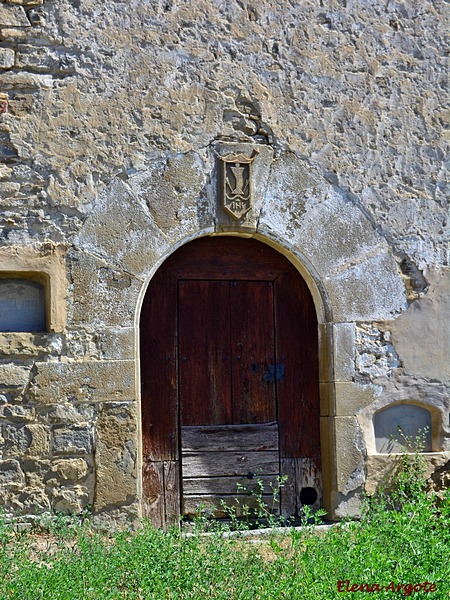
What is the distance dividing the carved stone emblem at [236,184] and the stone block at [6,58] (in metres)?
1.35

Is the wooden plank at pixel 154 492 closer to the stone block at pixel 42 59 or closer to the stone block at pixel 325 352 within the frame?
the stone block at pixel 325 352

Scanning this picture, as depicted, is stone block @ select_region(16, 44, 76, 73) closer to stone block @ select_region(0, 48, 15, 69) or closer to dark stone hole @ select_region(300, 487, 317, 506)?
stone block @ select_region(0, 48, 15, 69)

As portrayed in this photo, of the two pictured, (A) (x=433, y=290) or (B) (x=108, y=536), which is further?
(A) (x=433, y=290)

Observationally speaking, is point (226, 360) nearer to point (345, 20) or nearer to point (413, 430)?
point (413, 430)

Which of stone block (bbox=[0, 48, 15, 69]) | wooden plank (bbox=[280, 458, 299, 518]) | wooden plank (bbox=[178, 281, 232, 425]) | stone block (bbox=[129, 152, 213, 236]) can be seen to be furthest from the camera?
wooden plank (bbox=[280, 458, 299, 518])

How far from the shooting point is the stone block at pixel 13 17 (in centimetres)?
503

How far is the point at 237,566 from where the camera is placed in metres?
4.20

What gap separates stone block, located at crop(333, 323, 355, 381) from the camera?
5426 mm

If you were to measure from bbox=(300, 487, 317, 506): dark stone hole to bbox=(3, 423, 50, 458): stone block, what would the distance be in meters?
1.67

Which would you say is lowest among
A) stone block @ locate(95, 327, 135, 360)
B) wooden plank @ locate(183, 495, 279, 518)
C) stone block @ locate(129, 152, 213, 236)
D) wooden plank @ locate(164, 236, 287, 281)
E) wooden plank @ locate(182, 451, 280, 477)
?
wooden plank @ locate(183, 495, 279, 518)

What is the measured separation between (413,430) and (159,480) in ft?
5.51

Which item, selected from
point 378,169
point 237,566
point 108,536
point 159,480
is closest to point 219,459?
point 159,480

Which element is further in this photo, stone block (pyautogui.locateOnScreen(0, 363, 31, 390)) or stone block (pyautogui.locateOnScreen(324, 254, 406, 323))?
stone block (pyautogui.locateOnScreen(324, 254, 406, 323))

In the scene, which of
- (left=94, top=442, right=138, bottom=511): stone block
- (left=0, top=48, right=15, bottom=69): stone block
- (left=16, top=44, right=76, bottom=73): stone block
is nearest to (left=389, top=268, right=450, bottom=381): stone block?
(left=94, top=442, right=138, bottom=511): stone block
